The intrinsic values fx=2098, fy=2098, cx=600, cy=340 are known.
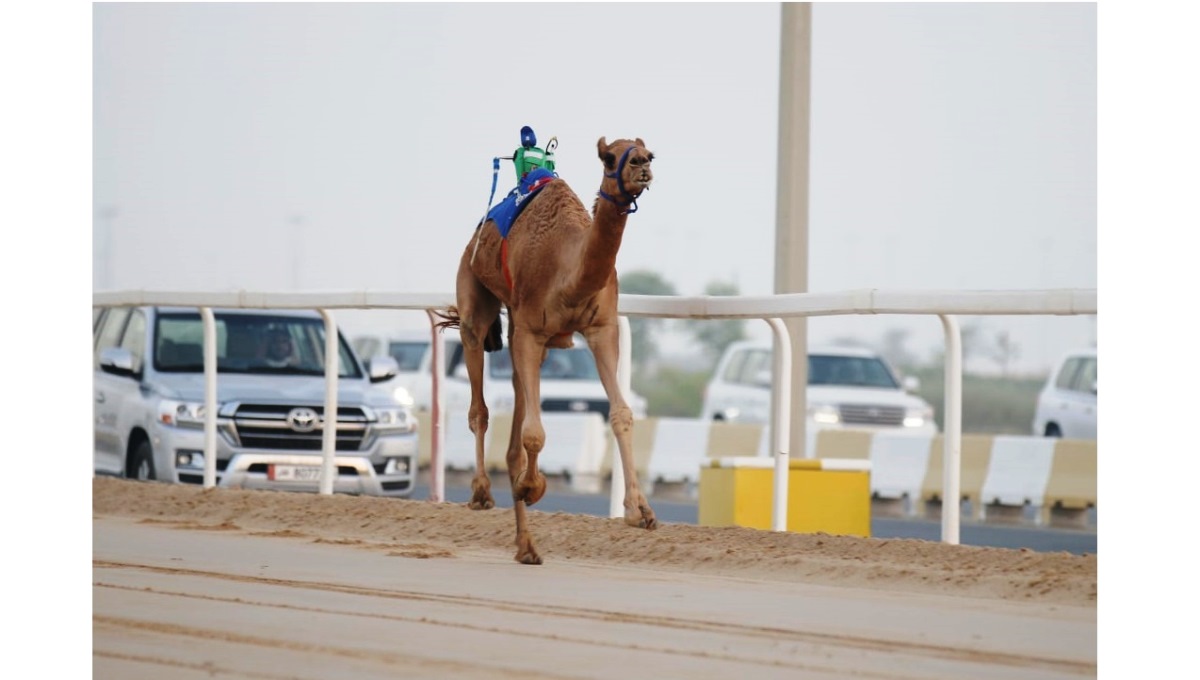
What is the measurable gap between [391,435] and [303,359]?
1.24 m

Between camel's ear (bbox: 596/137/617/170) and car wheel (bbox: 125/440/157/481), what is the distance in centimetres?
829

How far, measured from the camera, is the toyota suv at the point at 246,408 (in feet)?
51.5

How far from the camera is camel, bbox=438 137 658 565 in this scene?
27.9ft

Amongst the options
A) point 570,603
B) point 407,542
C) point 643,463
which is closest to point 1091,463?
point 643,463

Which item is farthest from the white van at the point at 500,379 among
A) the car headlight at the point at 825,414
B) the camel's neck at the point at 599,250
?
the camel's neck at the point at 599,250

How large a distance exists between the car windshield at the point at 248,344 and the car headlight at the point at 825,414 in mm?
10834

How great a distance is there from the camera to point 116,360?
15719mm

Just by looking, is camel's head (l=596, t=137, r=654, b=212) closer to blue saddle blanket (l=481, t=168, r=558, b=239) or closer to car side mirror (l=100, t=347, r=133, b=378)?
blue saddle blanket (l=481, t=168, r=558, b=239)

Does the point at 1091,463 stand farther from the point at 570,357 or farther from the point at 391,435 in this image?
the point at 570,357

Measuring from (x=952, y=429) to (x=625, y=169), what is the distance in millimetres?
2214

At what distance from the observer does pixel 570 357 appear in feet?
98.6

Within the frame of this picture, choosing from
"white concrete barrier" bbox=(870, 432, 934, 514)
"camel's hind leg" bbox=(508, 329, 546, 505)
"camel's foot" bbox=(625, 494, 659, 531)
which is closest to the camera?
"camel's foot" bbox=(625, 494, 659, 531)

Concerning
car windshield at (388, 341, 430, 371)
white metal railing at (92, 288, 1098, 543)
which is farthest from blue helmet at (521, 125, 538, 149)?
car windshield at (388, 341, 430, 371)

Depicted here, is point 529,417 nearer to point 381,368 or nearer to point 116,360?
point 116,360
